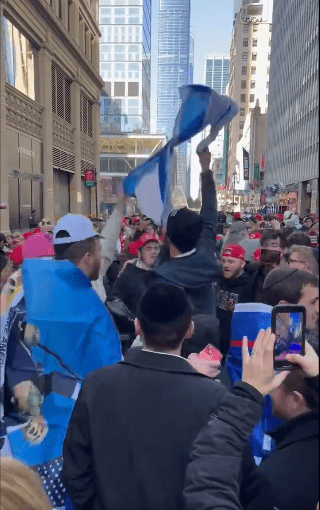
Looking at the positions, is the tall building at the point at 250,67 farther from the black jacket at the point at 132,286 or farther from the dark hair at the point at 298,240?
the black jacket at the point at 132,286

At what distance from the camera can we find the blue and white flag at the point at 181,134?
111 inches

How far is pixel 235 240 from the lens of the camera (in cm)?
643

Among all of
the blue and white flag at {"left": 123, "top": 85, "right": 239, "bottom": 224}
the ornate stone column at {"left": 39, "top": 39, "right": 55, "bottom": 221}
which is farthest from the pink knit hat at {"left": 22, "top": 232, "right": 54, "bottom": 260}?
the ornate stone column at {"left": 39, "top": 39, "right": 55, "bottom": 221}

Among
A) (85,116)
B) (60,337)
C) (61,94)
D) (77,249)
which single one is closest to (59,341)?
(60,337)

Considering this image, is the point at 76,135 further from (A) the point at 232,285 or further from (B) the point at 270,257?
(A) the point at 232,285

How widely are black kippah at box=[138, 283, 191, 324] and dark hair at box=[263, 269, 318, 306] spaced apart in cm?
78

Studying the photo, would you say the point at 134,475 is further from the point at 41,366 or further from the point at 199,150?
the point at 199,150

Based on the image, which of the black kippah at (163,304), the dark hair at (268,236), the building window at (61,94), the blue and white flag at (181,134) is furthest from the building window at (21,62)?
the black kippah at (163,304)

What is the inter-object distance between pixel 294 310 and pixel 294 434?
399 mm

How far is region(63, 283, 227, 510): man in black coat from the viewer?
1.64 m

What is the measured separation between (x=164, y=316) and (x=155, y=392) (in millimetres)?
320

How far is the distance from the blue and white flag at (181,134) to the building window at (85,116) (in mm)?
27532

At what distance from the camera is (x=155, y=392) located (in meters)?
1.66

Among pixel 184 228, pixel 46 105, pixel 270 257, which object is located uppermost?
pixel 46 105
